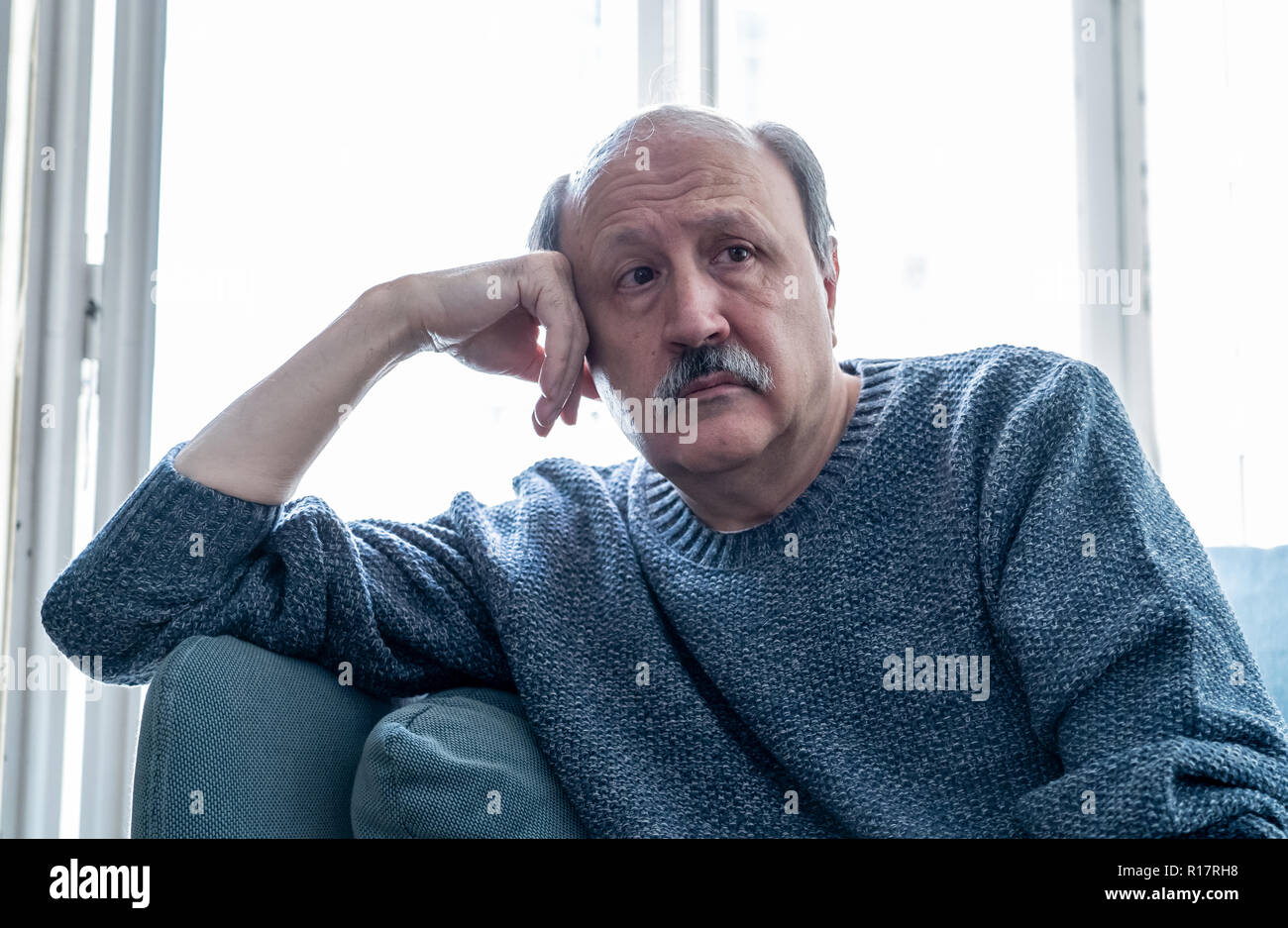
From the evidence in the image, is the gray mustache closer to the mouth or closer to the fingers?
the mouth

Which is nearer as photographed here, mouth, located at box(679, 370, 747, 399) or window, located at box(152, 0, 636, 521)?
mouth, located at box(679, 370, 747, 399)

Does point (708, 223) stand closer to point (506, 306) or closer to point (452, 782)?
point (506, 306)

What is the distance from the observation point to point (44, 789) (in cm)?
173

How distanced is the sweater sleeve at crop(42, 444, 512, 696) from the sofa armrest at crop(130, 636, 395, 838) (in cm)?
5

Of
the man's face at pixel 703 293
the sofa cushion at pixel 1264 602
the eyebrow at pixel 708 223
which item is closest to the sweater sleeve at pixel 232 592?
the man's face at pixel 703 293

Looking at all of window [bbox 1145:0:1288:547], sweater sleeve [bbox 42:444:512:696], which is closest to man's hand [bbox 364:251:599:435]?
sweater sleeve [bbox 42:444:512:696]

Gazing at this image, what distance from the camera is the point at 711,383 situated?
→ 1.12 m

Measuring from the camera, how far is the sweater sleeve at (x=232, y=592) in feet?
3.43

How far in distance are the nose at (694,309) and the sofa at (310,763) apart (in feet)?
1.48

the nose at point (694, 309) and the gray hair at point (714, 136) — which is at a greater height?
the gray hair at point (714, 136)

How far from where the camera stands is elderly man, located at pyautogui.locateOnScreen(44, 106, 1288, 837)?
37.7 inches

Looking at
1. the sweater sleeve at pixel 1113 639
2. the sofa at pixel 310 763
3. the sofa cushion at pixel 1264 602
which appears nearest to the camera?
the sweater sleeve at pixel 1113 639

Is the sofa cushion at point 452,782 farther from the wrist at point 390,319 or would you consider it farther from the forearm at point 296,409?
the wrist at point 390,319

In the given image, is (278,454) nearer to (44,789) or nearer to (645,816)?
(645,816)
